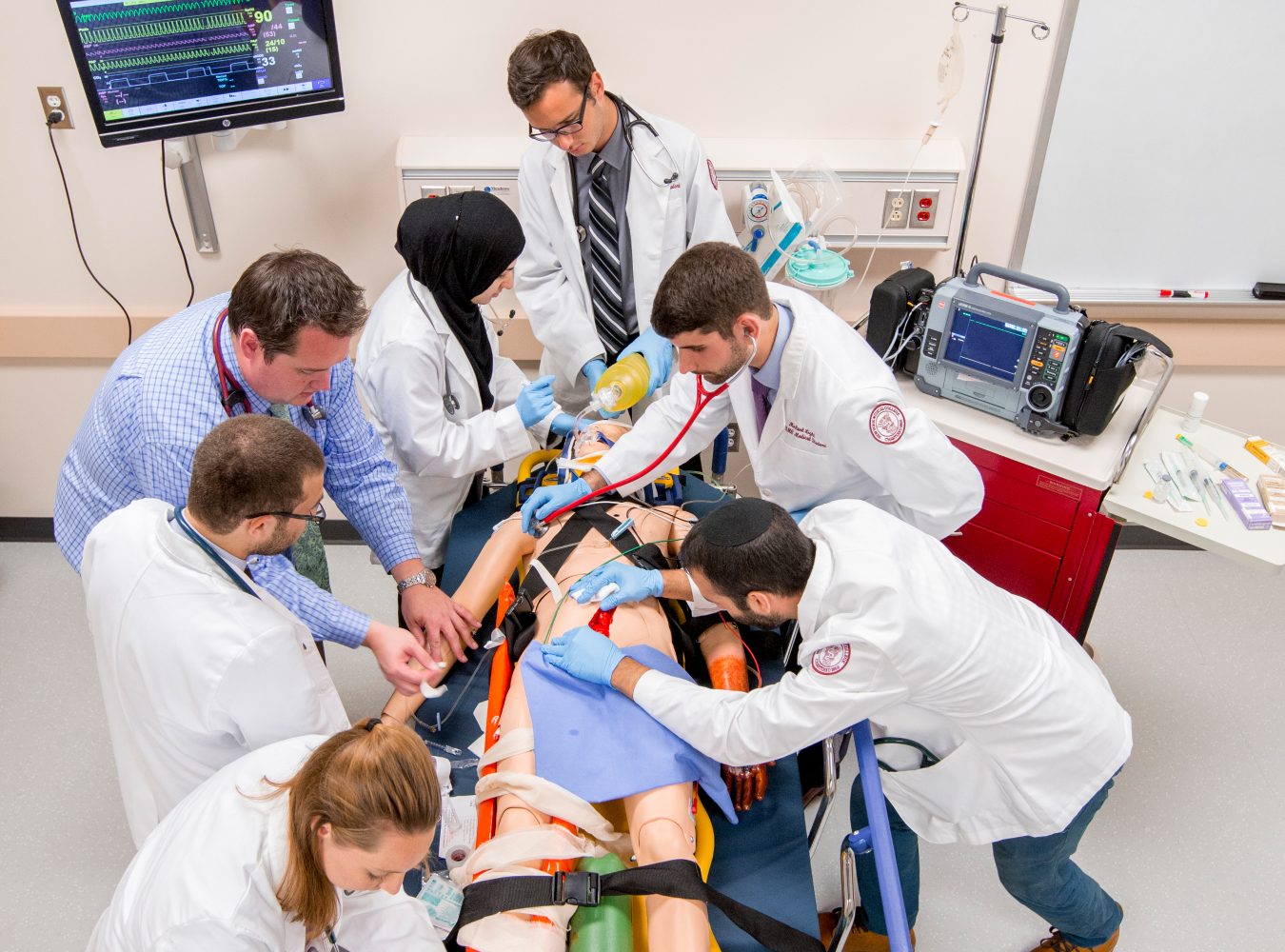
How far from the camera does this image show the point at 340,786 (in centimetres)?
111

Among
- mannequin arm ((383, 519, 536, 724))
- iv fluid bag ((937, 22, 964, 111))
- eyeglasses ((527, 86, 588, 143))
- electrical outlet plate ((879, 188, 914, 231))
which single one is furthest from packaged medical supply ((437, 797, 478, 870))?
iv fluid bag ((937, 22, 964, 111))

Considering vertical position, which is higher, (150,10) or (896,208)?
(150,10)

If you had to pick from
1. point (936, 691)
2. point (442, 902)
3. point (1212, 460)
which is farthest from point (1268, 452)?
point (442, 902)

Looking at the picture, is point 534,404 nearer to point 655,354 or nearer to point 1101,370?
point 655,354

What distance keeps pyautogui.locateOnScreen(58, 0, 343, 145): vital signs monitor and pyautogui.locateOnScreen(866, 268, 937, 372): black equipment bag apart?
1.59 metres

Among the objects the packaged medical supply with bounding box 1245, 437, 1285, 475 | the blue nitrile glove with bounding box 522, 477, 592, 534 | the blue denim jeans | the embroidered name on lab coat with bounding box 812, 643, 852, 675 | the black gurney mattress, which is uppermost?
the embroidered name on lab coat with bounding box 812, 643, 852, 675

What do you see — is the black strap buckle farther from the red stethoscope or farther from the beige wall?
the beige wall

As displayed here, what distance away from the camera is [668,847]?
60.2 inches

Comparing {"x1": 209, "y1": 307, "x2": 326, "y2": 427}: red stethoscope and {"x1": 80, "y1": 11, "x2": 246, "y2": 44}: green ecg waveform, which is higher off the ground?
{"x1": 80, "y1": 11, "x2": 246, "y2": 44}: green ecg waveform

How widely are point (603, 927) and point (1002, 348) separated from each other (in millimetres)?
1657

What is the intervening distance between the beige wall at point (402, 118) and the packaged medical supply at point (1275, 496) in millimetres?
1136

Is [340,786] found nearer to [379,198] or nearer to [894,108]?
[379,198]

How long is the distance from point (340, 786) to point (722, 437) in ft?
5.84

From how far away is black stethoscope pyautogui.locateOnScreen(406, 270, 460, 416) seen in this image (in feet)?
6.64
